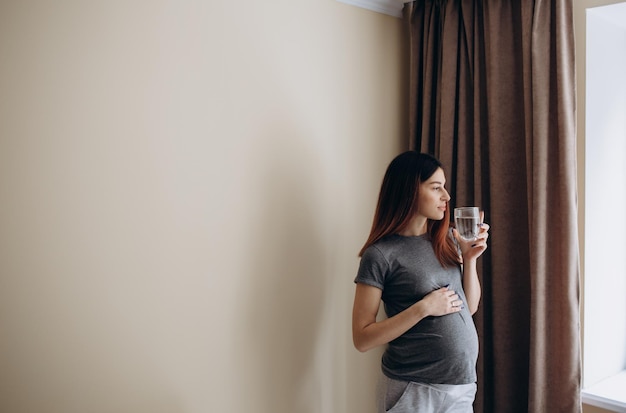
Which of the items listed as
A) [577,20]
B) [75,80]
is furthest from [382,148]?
[75,80]

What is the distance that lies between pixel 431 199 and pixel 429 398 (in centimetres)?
68

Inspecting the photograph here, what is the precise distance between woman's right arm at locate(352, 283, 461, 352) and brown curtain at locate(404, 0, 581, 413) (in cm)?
55

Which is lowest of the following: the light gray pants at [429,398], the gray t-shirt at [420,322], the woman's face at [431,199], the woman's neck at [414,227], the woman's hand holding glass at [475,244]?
the light gray pants at [429,398]

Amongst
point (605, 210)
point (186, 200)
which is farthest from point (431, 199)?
point (605, 210)

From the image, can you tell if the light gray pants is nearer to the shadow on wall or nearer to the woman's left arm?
the woman's left arm

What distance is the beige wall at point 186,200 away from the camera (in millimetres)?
1886

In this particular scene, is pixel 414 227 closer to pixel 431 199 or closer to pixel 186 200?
pixel 431 199

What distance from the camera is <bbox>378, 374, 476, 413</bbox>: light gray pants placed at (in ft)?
7.24

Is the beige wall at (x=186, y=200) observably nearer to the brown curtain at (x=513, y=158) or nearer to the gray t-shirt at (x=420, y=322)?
the brown curtain at (x=513, y=158)

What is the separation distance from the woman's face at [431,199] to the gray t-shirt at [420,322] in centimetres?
12

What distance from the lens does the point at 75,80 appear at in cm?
196

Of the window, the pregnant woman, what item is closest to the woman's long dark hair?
the pregnant woman

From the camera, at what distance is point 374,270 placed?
2.24m

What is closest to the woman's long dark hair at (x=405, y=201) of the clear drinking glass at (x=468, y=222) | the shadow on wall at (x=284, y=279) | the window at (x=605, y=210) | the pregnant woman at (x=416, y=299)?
the pregnant woman at (x=416, y=299)
